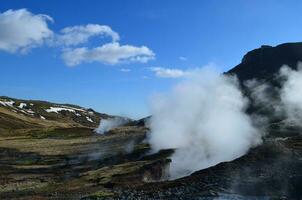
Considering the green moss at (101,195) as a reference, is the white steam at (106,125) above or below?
above

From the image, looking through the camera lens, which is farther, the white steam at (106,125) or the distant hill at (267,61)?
the white steam at (106,125)

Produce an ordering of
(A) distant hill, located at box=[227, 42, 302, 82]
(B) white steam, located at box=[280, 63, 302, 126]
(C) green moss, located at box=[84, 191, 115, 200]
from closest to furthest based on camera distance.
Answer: (C) green moss, located at box=[84, 191, 115, 200], (B) white steam, located at box=[280, 63, 302, 126], (A) distant hill, located at box=[227, 42, 302, 82]

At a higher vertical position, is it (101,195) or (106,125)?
(106,125)

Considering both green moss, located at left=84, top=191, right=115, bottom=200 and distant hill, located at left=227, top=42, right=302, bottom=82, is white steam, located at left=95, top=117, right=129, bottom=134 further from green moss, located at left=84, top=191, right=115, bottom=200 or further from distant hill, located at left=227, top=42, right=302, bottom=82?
green moss, located at left=84, top=191, right=115, bottom=200

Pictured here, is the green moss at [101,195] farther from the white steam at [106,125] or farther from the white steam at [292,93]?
the white steam at [106,125]

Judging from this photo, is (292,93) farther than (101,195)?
Yes

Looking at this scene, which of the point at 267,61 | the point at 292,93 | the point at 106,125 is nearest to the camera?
the point at 292,93

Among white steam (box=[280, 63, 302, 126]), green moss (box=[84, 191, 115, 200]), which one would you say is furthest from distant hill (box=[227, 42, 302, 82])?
green moss (box=[84, 191, 115, 200])

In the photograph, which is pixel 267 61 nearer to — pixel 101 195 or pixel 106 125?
pixel 106 125

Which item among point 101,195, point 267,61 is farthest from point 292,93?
point 101,195

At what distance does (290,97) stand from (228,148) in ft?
162

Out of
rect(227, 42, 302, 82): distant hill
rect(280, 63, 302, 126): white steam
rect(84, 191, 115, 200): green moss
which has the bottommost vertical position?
rect(84, 191, 115, 200): green moss

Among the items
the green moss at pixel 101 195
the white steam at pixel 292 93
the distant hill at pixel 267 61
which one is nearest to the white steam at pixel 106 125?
the distant hill at pixel 267 61

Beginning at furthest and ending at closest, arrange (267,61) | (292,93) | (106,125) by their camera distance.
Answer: (106,125), (267,61), (292,93)
